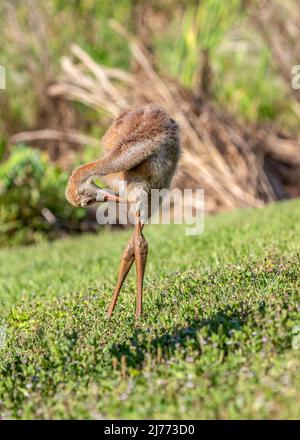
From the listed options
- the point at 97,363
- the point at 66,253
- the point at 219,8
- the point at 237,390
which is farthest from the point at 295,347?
the point at 219,8

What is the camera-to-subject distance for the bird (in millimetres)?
4488

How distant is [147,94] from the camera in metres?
12.8

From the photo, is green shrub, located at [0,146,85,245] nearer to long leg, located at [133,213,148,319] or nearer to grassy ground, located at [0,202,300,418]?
grassy ground, located at [0,202,300,418]

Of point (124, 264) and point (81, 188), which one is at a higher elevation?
point (81, 188)

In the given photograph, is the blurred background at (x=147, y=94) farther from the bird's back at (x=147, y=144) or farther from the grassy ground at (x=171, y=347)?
the bird's back at (x=147, y=144)

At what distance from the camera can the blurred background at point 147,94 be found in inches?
495

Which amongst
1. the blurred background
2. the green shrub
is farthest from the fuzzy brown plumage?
the green shrub

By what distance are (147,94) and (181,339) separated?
9173 millimetres

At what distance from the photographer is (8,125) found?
50.9 ft

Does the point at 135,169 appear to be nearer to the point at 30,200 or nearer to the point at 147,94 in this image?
the point at 30,200

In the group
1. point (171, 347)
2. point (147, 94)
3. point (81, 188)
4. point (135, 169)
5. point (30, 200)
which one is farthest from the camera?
point (147, 94)

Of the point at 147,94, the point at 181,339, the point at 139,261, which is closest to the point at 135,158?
the point at 139,261

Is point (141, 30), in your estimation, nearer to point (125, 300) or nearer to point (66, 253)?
point (66, 253)

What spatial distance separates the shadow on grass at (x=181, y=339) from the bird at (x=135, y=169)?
2.00 feet
